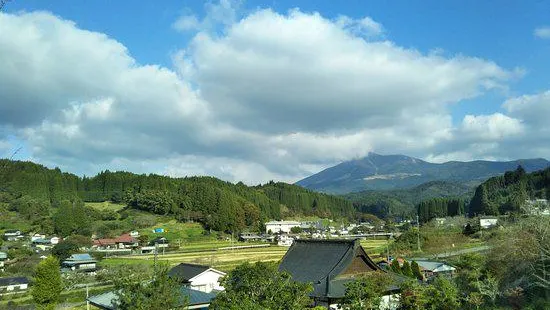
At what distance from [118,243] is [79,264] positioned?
21014 millimetres

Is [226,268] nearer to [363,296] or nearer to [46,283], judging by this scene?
[46,283]

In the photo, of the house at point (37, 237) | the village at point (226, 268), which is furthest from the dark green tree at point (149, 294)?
the house at point (37, 237)

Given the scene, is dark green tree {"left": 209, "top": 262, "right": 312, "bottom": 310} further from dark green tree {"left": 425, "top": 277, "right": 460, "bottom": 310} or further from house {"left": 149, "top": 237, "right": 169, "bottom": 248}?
house {"left": 149, "top": 237, "right": 169, "bottom": 248}

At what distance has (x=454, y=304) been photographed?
17.1m

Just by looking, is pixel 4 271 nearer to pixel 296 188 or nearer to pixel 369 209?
pixel 296 188

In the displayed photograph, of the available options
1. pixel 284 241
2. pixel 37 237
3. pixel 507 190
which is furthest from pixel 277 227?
pixel 37 237

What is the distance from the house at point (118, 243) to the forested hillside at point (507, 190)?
6178 cm

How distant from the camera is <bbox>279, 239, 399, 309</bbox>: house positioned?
61.6 ft

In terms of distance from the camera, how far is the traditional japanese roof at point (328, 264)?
19297 millimetres

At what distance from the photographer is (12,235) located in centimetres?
6900

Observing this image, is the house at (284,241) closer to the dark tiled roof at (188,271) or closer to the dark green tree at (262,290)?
the dark tiled roof at (188,271)

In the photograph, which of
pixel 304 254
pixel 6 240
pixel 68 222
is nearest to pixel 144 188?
pixel 68 222

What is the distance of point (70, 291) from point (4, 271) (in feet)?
54.6

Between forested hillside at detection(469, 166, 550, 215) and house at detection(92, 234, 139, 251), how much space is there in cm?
6178
